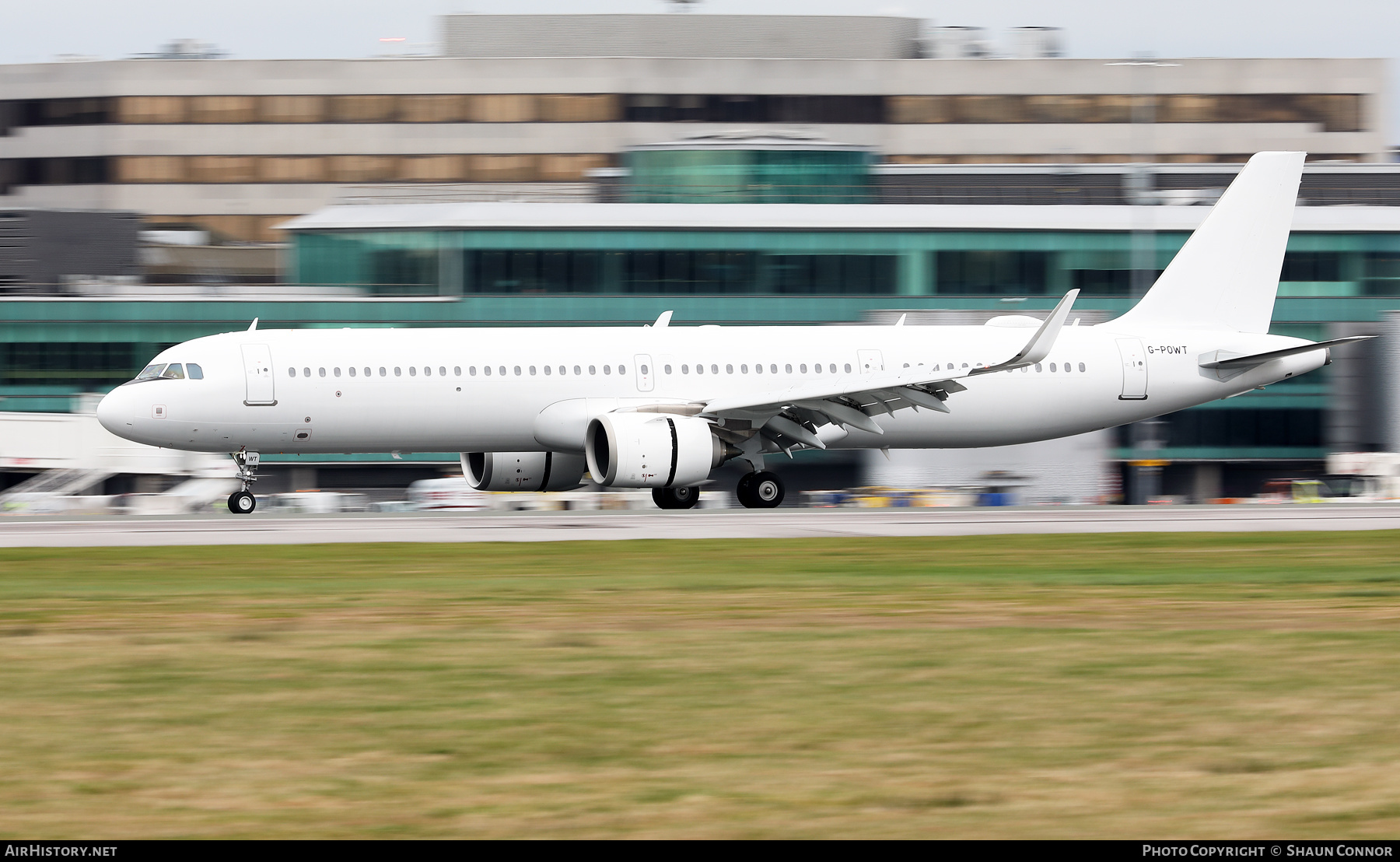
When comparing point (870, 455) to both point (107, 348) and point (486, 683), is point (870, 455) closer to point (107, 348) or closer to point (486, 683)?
point (107, 348)

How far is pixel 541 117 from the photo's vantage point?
100562mm

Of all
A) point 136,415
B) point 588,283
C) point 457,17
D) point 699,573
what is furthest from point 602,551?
point 457,17

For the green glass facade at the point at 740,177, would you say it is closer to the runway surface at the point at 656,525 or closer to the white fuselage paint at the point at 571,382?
the white fuselage paint at the point at 571,382

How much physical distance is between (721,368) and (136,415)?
A: 36.4ft

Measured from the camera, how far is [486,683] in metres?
12.1

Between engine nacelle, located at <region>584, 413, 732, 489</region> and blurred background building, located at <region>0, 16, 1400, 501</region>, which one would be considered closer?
engine nacelle, located at <region>584, 413, 732, 489</region>

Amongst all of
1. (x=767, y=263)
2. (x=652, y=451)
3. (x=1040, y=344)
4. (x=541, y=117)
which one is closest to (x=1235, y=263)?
(x=1040, y=344)

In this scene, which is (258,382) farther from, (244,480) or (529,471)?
(529,471)

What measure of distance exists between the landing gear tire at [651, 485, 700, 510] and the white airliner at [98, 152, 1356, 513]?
0.15 feet

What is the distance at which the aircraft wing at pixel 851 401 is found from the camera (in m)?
32.1

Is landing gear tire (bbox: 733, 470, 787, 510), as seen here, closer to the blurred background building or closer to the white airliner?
the white airliner

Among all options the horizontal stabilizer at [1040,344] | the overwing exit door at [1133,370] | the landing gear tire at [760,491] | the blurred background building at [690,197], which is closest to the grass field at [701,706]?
the horizontal stabilizer at [1040,344]

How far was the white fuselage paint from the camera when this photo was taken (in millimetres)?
32906

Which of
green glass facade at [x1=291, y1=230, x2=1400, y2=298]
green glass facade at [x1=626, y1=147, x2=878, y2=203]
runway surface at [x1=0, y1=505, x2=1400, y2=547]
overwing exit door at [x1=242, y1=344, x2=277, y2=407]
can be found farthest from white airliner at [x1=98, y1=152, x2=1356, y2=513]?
green glass facade at [x1=626, y1=147, x2=878, y2=203]
